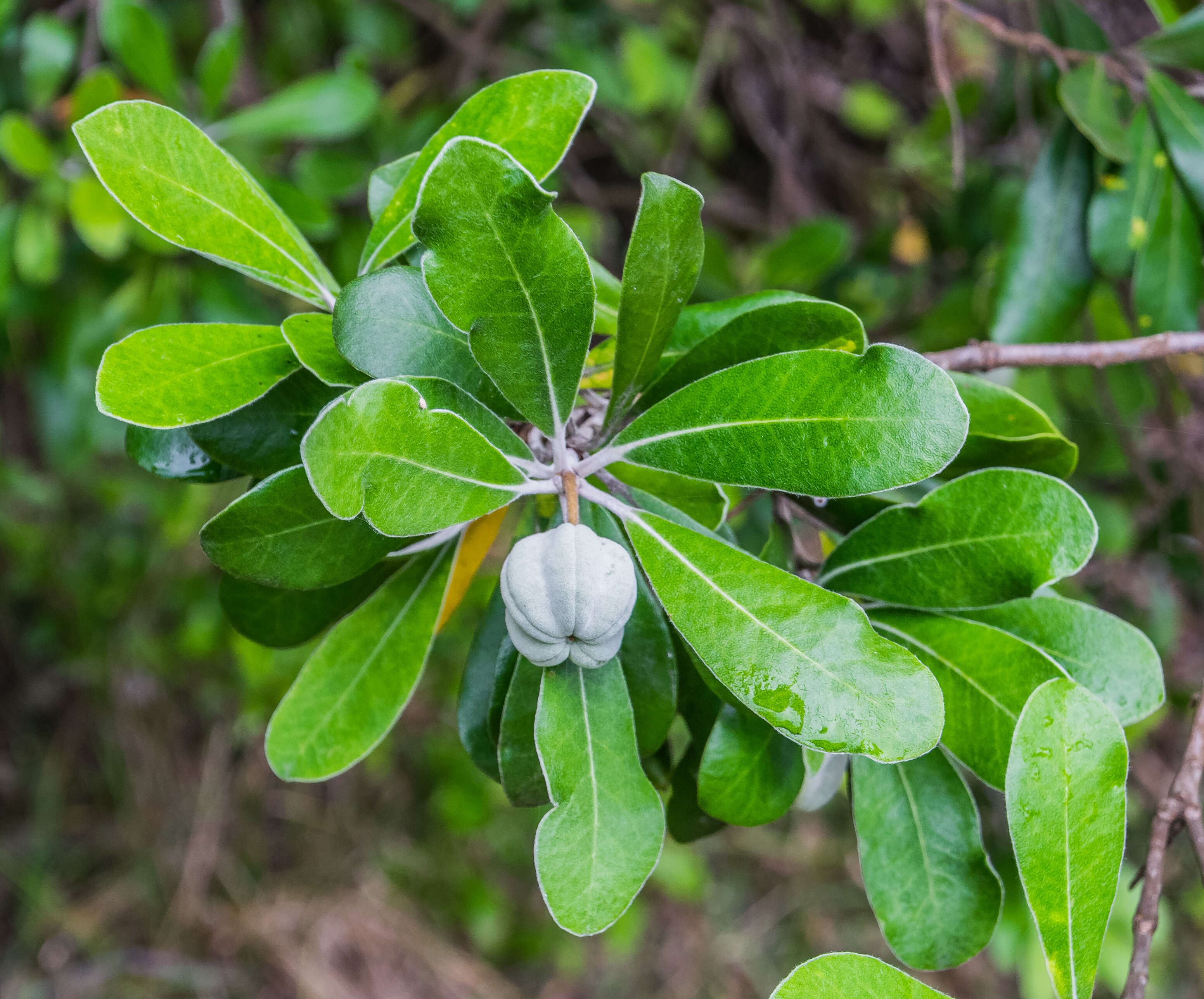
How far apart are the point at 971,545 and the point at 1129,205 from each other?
2.24 ft

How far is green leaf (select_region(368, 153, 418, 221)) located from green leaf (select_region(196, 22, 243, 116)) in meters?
0.74

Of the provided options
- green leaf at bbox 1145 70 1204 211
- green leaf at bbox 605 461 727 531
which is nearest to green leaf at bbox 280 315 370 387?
green leaf at bbox 605 461 727 531

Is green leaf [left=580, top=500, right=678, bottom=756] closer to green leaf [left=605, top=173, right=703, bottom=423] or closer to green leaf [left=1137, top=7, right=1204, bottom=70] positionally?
green leaf [left=605, top=173, right=703, bottom=423]

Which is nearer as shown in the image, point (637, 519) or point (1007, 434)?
point (637, 519)

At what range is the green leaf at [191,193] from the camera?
0.59m

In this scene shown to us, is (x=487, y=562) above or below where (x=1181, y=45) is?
below

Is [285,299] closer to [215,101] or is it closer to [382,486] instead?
[215,101]

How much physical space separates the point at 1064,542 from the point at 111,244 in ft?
4.38

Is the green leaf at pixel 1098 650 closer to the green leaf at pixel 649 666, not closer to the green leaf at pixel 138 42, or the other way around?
the green leaf at pixel 649 666

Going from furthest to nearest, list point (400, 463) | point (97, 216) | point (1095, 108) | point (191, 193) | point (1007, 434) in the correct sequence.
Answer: point (97, 216), point (1095, 108), point (1007, 434), point (191, 193), point (400, 463)

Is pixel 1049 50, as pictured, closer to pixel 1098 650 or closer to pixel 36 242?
pixel 1098 650

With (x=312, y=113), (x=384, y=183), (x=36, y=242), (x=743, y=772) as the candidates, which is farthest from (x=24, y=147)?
(x=743, y=772)

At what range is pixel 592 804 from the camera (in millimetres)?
626

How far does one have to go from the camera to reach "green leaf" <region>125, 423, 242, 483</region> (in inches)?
27.4
